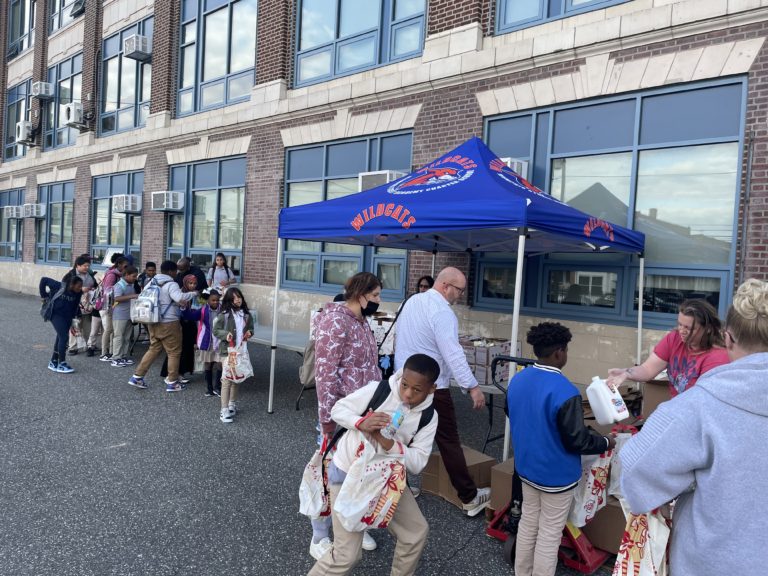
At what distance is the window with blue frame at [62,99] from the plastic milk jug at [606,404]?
20.5 m

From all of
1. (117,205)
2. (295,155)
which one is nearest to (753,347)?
(295,155)

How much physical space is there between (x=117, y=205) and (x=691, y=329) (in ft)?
51.4

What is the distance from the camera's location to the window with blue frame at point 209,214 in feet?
43.4

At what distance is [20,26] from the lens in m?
23.8

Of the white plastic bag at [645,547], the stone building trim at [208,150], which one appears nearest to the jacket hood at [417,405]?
the white plastic bag at [645,547]

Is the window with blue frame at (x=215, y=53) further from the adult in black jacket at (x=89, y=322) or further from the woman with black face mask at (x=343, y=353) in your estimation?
the woman with black face mask at (x=343, y=353)

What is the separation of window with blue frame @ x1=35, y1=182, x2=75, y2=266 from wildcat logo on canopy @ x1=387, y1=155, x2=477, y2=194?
17.0 meters

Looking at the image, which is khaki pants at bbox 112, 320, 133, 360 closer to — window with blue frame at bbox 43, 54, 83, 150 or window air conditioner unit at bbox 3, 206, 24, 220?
window with blue frame at bbox 43, 54, 83, 150

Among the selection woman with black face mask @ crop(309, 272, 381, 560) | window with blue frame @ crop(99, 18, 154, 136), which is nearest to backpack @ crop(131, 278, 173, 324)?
woman with black face mask @ crop(309, 272, 381, 560)

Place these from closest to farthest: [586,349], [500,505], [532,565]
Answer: [532,565] < [500,505] < [586,349]

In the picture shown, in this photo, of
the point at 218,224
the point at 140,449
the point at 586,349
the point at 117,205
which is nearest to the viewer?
the point at 140,449

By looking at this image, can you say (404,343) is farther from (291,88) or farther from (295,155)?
(291,88)

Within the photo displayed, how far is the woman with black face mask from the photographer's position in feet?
11.9

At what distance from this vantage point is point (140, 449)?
5332 millimetres
